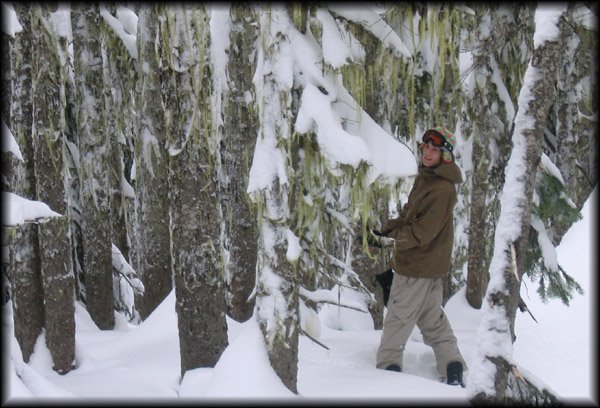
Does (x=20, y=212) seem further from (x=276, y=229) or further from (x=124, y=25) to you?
(x=124, y=25)

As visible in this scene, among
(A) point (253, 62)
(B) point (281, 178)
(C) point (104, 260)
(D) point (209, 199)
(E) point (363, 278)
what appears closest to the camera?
(B) point (281, 178)

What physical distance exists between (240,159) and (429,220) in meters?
3.01

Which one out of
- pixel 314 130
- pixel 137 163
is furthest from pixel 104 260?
pixel 314 130

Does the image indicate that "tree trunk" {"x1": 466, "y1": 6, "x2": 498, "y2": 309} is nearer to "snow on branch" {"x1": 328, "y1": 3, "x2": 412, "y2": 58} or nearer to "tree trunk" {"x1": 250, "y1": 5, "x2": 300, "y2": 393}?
"snow on branch" {"x1": 328, "y1": 3, "x2": 412, "y2": 58}

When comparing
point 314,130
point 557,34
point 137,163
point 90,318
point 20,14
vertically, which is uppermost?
point 20,14

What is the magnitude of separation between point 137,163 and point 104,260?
5.10ft

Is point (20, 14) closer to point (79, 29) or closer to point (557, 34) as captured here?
point (79, 29)

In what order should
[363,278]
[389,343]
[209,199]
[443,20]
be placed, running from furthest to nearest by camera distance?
1. [363,278]
2. [389,343]
3. [209,199]
4. [443,20]

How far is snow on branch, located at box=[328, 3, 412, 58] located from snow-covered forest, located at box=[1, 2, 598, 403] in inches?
0.6

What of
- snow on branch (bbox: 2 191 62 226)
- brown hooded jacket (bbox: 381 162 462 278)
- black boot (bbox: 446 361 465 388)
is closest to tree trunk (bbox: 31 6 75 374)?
snow on branch (bbox: 2 191 62 226)

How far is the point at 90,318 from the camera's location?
8.72 meters

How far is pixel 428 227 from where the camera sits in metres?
5.46

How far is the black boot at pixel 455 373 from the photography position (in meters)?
5.45

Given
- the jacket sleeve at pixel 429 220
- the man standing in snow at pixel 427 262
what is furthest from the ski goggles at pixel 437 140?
the jacket sleeve at pixel 429 220
